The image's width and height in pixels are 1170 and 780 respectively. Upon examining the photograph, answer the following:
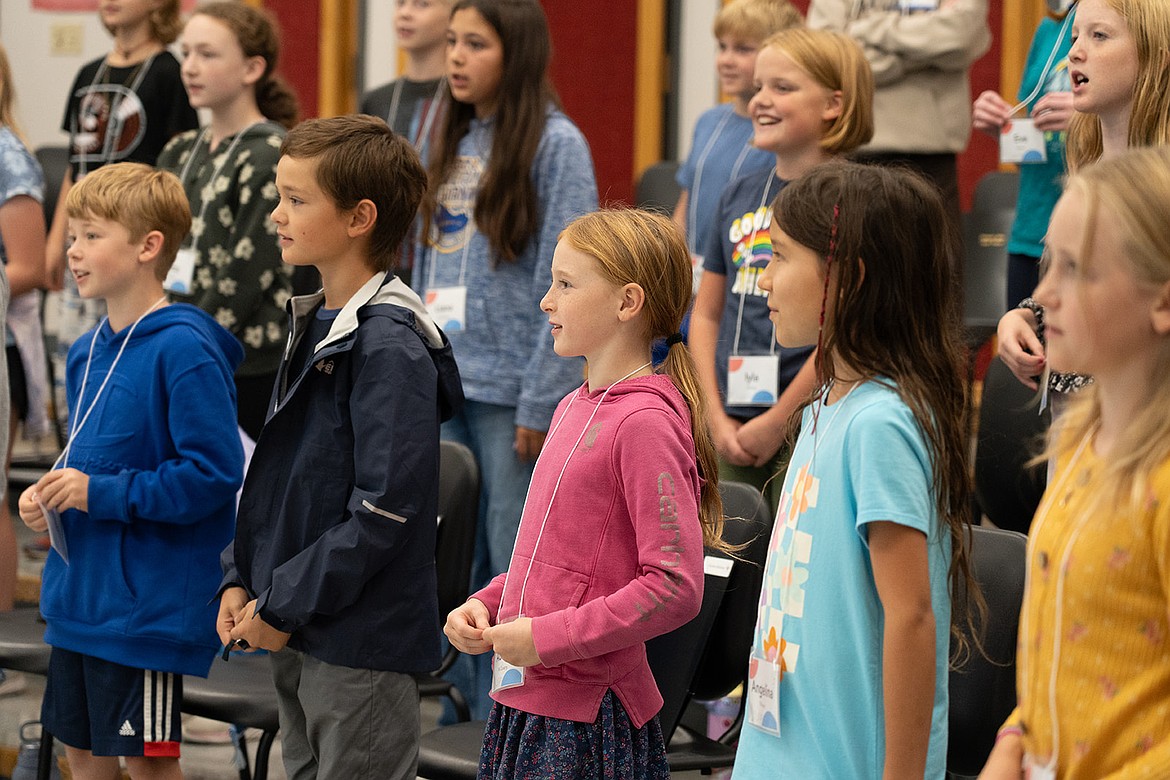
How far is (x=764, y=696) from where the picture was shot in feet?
5.17

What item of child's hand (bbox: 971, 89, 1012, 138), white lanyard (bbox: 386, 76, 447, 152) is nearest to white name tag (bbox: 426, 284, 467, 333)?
white lanyard (bbox: 386, 76, 447, 152)

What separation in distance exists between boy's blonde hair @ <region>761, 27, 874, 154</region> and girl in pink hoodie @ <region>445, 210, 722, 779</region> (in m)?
1.00

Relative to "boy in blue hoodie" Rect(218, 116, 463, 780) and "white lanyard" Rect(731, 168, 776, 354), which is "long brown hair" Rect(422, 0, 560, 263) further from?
"boy in blue hoodie" Rect(218, 116, 463, 780)

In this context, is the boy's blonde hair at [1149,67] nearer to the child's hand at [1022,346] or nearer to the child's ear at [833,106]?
the child's hand at [1022,346]

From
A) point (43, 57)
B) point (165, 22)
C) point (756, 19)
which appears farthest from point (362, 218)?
point (43, 57)

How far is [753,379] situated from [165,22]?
7.77 ft

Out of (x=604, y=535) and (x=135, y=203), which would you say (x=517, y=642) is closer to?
(x=604, y=535)

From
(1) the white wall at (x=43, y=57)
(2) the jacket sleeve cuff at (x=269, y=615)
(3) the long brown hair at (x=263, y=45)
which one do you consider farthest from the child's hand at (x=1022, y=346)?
(1) the white wall at (x=43, y=57)

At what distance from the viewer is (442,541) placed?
2559 mm

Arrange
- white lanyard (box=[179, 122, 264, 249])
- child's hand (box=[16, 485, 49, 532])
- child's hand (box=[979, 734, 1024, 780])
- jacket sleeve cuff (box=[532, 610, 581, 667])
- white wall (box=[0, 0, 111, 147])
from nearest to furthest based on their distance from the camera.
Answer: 1. child's hand (box=[979, 734, 1024, 780])
2. jacket sleeve cuff (box=[532, 610, 581, 667])
3. child's hand (box=[16, 485, 49, 532])
4. white lanyard (box=[179, 122, 264, 249])
5. white wall (box=[0, 0, 111, 147])

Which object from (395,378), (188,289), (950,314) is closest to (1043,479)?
(950,314)

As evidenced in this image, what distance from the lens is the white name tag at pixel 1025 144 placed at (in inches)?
108

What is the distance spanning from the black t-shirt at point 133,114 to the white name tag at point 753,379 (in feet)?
6.95

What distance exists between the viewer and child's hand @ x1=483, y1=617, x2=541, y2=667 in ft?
5.47
